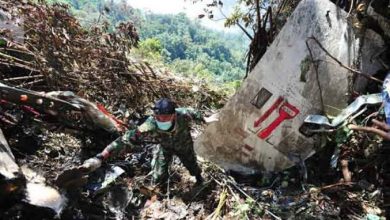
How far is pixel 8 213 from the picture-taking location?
3.51 meters

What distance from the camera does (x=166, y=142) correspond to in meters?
4.66

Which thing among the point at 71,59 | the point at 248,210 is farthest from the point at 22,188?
the point at 71,59

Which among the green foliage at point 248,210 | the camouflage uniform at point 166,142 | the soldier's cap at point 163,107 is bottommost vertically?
the green foliage at point 248,210

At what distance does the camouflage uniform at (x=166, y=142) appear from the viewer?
14.1 feet

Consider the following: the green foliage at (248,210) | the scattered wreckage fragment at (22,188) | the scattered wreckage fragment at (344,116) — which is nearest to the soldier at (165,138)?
the scattered wreckage fragment at (22,188)

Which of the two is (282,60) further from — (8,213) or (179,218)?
(8,213)

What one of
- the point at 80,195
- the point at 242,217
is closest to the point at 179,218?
the point at 242,217

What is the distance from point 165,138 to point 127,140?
475mm

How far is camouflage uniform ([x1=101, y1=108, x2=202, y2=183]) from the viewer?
4.29 meters

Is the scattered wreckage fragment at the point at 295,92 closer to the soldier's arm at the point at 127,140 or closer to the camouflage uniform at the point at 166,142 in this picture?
the camouflage uniform at the point at 166,142

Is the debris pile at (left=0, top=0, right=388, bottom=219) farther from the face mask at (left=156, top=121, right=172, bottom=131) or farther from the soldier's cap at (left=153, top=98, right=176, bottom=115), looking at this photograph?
the soldier's cap at (left=153, top=98, right=176, bottom=115)

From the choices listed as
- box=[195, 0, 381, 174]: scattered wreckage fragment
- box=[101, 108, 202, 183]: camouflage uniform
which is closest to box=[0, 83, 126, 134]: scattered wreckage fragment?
box=[101, 108, 202, 183]: camouflage uniform

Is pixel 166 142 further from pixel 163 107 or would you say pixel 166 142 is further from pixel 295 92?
pixel 295 92

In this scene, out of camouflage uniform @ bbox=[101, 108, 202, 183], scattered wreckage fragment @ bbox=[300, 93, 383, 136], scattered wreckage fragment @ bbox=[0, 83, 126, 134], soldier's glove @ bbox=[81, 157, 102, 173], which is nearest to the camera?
soldier's glove @ bbox=[81, 157, 102, 173]
